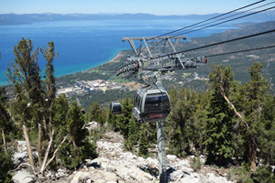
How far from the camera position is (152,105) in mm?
9586

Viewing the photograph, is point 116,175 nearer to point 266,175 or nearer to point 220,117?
point 266,175

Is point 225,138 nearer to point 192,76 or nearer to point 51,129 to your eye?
point 51,129

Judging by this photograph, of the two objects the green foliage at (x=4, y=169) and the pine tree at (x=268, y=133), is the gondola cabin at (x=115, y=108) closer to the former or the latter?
the green foliage at (x=4, y=169)

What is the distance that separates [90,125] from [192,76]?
4865 inches

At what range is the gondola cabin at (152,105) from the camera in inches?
375

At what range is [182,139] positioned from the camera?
24.1 meters

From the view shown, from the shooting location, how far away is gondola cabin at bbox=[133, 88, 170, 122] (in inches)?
375

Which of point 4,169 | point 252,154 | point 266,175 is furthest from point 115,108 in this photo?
point 252,154

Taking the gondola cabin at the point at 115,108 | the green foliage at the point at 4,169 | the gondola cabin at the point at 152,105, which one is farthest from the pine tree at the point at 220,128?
the green foliage at the point at 4,169

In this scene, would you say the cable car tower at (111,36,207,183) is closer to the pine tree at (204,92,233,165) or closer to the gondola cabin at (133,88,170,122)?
the gondola cabin at (133,88,170,122)

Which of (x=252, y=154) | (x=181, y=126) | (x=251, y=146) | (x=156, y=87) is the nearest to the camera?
(x=156, y=87)

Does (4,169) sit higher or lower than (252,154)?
higher

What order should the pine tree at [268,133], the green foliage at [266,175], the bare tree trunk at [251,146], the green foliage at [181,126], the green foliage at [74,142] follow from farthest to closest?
the green foliage at [181,126] → the bare tree trunk at [251,146] → the pine tree at [268,133] → the green foliage at [74,142] → the green foliage at [266,175]

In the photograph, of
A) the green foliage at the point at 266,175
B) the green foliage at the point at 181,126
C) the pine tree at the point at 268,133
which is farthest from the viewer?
the green foliage at the point at 181,126
